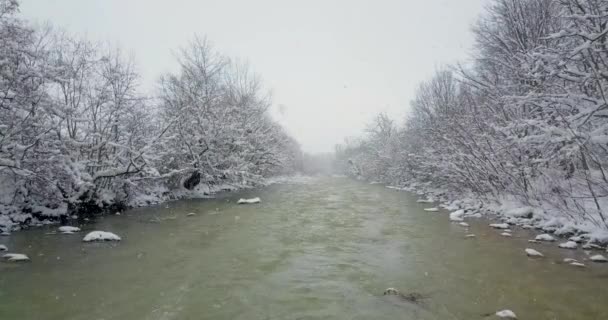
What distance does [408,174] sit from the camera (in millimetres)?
37188

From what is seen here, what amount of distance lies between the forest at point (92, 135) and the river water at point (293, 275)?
254 centimetres

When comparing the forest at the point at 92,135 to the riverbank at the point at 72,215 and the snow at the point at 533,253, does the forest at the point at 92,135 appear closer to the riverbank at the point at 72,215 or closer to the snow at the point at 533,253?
the riverbank at the point at 72,215

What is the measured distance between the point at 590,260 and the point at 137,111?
21535 mm

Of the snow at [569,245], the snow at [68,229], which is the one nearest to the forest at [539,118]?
the snow at [569,245]

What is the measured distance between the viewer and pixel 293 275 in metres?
8.41

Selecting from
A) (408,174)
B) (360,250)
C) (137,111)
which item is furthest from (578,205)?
(408,174)

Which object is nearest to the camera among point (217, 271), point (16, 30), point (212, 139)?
point (217, 271)

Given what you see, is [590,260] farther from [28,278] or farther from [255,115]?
[255,115]

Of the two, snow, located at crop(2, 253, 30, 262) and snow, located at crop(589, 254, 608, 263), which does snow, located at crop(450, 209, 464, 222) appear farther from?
snow, located at crop(2, 253, 30, 262)

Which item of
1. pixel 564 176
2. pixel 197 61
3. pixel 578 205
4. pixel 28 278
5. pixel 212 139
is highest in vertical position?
pixel 197 61

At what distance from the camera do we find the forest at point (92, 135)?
13.1 metres

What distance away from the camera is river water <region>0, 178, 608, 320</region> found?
252 inches

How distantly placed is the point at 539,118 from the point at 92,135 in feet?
61.2

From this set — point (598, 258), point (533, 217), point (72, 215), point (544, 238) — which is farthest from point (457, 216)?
point (72, 215)
